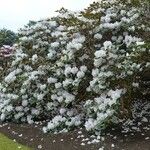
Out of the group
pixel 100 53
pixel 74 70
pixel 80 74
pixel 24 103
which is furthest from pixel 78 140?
pixel 24 103

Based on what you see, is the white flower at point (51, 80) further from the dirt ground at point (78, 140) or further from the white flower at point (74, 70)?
the dirt ground at point (78, 140)

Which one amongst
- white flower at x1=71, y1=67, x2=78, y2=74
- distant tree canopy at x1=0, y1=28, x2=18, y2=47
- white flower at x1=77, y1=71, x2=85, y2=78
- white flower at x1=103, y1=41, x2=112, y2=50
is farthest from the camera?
distant tree canopy at x1=0, y1=28, x2=18, y2=47

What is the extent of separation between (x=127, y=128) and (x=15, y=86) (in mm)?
3741

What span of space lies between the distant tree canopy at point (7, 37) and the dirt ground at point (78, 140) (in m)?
15.6

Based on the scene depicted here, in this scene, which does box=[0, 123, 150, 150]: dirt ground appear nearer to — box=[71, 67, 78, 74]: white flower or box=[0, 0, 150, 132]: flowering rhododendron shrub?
box=[0, 0, 150, 132]: flowering rhododendron shrub

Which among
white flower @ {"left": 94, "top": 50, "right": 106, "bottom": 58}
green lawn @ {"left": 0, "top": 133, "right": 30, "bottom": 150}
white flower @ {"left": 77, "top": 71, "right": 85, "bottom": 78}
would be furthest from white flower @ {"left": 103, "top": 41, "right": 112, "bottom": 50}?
green lawn @ {"left": 0, "top": 133, "right": 30, "bottom": 150}

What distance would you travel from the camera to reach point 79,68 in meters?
13.5

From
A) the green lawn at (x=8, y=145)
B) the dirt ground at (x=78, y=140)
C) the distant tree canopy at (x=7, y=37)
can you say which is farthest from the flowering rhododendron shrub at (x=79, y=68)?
the distant tree canopy at (x=7, y=37)

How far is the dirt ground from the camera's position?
11.6 metres

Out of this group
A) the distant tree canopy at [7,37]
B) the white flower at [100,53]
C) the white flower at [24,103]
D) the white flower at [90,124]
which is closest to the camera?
the white flower at [90,124]

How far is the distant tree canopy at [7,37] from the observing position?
28883 mm

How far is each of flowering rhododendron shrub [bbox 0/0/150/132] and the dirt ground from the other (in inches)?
12.8

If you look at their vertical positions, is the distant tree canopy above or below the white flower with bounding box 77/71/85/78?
above

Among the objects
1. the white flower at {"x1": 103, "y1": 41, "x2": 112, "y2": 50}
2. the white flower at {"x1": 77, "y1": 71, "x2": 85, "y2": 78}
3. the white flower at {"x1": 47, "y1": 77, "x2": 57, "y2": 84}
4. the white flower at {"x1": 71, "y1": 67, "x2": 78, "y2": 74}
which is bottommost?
the white flower at {"x1": 77, "y1": 71, "x2": 85, "y2": 78}
